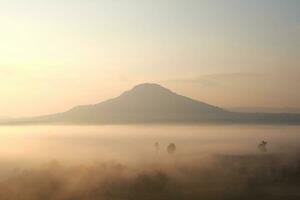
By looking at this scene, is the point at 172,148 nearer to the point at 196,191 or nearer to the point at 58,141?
the point at 196,191

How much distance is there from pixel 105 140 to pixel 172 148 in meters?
0.87

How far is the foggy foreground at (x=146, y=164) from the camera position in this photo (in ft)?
15.2

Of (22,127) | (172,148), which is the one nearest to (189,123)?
(172,148)

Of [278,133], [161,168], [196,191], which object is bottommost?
[196,191]

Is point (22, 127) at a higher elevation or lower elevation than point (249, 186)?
higher

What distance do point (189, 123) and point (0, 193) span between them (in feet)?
8.59

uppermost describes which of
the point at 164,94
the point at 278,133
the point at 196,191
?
the point at 164,94

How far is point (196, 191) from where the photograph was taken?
484cm

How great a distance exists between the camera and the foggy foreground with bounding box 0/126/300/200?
464 cm

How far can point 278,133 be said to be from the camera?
484cm

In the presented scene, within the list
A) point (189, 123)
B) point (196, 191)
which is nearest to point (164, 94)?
point (189, 123)

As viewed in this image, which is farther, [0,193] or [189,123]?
[189,123]

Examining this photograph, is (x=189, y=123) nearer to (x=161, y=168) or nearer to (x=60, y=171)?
(x=161, y=168)

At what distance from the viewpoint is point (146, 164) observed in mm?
4766
